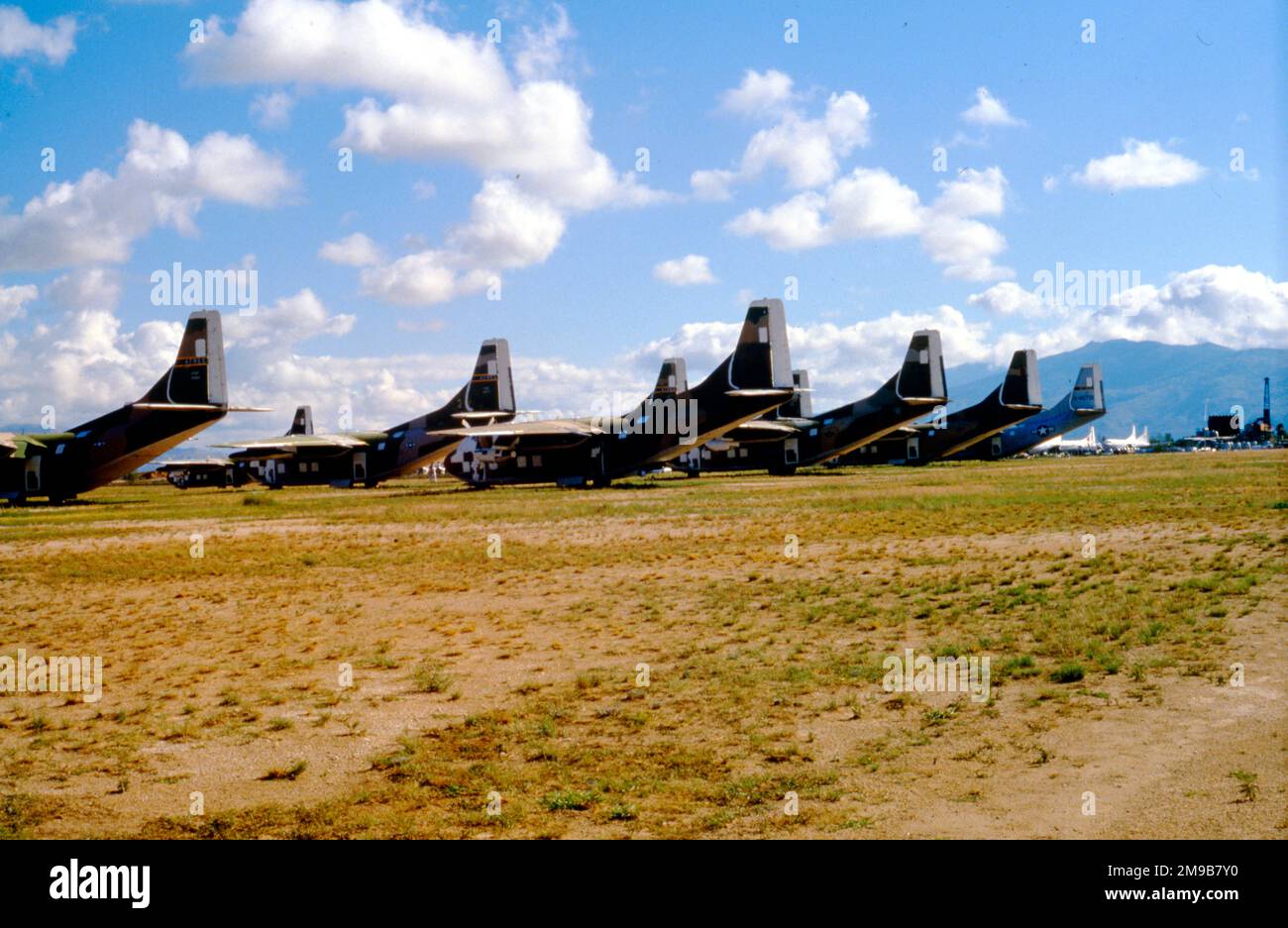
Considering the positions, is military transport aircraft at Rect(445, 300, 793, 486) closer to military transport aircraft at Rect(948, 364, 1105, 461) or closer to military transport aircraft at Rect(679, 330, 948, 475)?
military transport aircraft at Rect(679, 330, 948, 475)

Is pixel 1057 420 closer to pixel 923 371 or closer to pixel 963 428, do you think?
pixel 963 428

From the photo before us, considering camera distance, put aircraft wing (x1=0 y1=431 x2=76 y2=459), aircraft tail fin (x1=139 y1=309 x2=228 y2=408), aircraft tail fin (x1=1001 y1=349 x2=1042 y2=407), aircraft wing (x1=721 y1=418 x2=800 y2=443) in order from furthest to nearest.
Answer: aircraft tail fin (x1=1001 y1=349 x2=1042 y2=407)
aircraft wing (x1=721 y1=418 x2=800 y2=443)
aircraft wing (x1=0 y1=431 x2=76 y2=459)
aircraft tail fin (x1=139 y1=309 x2=228 y2=408)

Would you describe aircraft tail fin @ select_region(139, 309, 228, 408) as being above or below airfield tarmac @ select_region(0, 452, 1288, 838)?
above

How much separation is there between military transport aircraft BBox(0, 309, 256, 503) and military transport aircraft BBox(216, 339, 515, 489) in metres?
13.1

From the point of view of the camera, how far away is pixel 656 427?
5456 centimetres

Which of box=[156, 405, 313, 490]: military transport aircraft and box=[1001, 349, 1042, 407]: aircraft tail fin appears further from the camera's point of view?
box=[156, 405, 313, 490]: military transport aircraft

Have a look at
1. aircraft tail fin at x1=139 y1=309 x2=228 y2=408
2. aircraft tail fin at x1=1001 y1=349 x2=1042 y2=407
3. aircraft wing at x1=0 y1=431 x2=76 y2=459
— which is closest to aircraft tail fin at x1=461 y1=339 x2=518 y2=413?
aircraft tail fin at x1=139 y1=309 x2=228 y2=408

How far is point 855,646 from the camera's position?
12.3 m

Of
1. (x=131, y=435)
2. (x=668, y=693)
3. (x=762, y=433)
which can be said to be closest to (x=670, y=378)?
(x=762, y=433)

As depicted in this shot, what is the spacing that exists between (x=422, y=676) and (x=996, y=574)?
1115cm

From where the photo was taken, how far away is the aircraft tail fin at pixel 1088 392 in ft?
273

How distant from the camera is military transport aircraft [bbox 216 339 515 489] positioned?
63.0 m

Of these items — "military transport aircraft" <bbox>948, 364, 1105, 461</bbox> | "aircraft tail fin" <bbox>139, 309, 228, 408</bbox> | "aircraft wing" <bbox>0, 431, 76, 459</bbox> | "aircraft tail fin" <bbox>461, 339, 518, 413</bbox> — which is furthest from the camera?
"military transport aircraft" <bbox>948, 364, 1105, 461</bbox>
